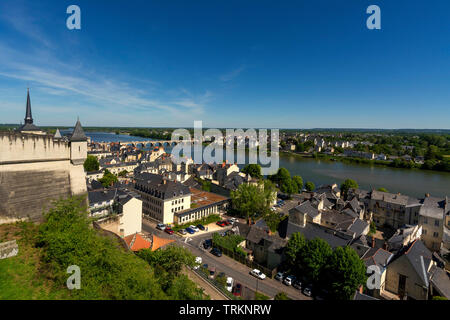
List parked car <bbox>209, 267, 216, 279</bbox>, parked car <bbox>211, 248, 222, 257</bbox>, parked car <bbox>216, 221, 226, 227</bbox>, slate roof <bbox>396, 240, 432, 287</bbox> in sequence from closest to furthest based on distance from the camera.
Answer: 1. slate roof <bbox>396, 240, 432, 287</bbox>
2. parked car <bbox>209, 267, 216, 279</bbox>
3. parked car <bbox>211, 248, 222, 257</bbox>
4. parked car <bbox>216, 221, 226, 227</bbox>

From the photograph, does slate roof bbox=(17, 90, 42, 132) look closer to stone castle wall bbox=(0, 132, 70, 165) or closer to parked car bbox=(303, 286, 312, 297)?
stone castle wall bbox=(0, 132, 70, 165)

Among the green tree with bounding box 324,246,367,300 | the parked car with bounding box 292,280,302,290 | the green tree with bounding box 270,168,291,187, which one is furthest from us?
the green tree with bounding box 270,168,291,187

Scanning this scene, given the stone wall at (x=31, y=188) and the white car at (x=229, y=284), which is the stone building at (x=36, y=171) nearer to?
the stone wall at (x=31, y=188)

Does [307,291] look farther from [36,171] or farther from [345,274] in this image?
[36,171]

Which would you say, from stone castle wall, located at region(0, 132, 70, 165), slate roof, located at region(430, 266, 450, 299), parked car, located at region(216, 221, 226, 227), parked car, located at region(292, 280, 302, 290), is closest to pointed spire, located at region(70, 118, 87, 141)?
stone castle wall, located at region(0, 132, 70, 165)

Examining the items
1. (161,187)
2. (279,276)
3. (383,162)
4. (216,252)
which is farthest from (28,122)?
→ (383,162)

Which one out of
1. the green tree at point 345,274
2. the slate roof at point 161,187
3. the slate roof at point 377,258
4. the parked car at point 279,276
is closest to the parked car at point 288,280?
the parked car at point 279,276

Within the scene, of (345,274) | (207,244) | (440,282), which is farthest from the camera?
(207,244)
